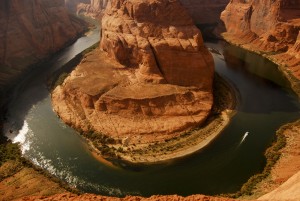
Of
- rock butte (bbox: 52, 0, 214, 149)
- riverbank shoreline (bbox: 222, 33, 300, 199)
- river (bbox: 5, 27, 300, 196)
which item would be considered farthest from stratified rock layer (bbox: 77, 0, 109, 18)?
riverbank shoreline (bbox: 222, 33, 300, 199)

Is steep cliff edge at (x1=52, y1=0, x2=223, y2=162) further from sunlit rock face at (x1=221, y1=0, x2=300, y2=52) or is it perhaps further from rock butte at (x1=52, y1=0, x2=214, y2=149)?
sunlit rock face at (x1=221, y1=0, x2=300, y2=52)

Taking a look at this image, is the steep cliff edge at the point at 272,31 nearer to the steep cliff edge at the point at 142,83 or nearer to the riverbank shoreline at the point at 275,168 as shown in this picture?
the riverbank shoreline at the point at 275,168

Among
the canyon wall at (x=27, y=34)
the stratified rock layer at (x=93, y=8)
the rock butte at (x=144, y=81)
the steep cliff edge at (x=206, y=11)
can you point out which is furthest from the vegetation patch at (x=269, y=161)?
the stratified rock layer at (x=93, y=8)

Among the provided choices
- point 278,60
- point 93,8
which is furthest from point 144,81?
point 93,8

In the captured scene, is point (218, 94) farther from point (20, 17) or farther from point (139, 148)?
point (20, 17)

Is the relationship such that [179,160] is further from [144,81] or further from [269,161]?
[144,81]

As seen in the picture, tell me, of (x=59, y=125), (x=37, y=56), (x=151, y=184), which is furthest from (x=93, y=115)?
(x=37, y=56)

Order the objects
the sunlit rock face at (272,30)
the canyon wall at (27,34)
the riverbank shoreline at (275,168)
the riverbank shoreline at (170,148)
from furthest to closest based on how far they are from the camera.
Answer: the canyon wall at (27,34), the sunlit rock face at (272,30), the riverbank shoreline at (170,148), the riverbank shoreline at (275,168)
